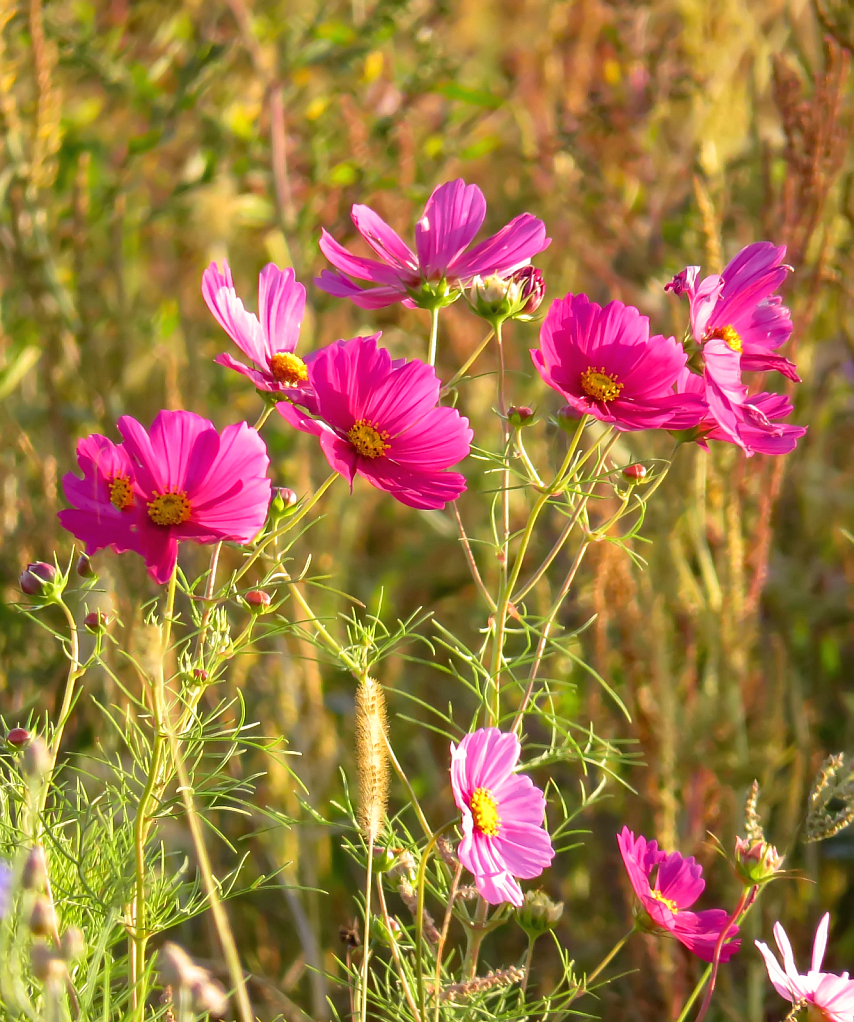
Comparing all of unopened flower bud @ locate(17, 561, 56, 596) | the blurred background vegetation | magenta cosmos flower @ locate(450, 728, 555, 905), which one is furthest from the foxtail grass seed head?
the blurred background vegetation

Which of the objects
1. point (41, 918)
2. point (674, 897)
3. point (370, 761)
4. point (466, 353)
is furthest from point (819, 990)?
point (466, 353)

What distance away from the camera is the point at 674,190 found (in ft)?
4.79

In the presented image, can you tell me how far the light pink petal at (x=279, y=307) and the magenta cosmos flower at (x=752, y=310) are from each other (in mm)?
172

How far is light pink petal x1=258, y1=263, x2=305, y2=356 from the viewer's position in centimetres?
49

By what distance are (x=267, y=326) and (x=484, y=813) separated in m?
0.24

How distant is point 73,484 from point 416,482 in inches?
5.3

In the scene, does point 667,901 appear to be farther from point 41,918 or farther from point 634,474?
A: point 41,918

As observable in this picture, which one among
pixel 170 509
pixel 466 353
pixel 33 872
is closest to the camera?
pixel 33 872

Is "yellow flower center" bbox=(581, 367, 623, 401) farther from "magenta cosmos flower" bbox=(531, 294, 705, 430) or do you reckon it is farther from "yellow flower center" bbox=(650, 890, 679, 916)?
"yellow flower center" bbox=(650, 890, 679, 916)

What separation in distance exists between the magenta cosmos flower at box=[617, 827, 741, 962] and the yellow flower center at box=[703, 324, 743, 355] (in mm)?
219

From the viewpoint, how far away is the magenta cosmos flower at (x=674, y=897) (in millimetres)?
453

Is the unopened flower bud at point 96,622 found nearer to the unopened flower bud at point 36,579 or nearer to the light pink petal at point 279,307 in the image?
the unopened flower bud at point 36,579

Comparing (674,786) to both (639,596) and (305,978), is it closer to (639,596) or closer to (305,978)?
(639,596)

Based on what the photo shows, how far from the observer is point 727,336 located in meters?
0.48
